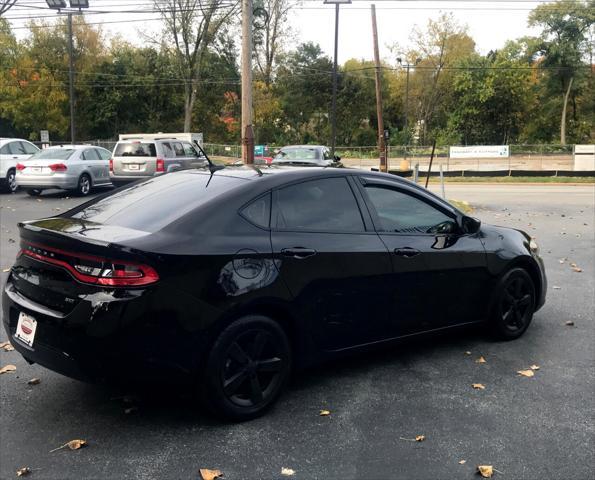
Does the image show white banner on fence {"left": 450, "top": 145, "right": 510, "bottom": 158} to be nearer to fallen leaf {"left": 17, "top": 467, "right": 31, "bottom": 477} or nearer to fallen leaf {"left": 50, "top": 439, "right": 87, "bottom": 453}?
fallen leaf {"left": 50, "top": 439, "right": 87, "bottom": 453}

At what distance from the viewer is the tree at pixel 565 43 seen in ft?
216

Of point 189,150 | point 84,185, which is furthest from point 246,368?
point 189,150

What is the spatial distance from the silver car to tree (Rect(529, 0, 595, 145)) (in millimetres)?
60909

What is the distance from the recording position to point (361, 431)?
3531 millimetres

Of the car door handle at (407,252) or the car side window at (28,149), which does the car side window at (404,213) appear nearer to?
the car door handle at (407,252)

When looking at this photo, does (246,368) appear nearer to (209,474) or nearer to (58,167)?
(209,474)

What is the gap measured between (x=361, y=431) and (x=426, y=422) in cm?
43

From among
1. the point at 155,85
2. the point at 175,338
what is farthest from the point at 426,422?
the point at 155,85

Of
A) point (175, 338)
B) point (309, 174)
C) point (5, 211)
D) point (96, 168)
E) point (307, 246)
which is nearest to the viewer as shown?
point (175, 338)

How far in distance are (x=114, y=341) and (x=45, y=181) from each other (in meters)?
14.6

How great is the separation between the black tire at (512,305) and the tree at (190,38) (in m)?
47.8

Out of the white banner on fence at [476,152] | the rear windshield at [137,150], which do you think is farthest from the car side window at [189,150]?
the white banner on fence at [476,152]

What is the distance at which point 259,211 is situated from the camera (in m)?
3.79

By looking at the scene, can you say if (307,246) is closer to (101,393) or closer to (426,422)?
(426,422)
